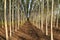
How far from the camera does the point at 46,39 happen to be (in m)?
13.7

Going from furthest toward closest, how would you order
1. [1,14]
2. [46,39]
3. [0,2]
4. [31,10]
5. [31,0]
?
[31,10], [31,0], [1,14], [0,2], [46,39]

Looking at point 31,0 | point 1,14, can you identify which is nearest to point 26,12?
point 31,0

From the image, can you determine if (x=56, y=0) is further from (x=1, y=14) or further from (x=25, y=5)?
(x=25, y=5)

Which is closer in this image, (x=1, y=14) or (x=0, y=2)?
(x=0, y=2)

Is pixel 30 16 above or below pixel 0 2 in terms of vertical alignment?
below

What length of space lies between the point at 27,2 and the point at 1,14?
10.8 m

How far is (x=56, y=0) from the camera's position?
84.5 ft

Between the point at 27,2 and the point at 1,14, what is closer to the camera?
the point at 1,14

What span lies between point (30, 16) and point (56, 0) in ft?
60.3

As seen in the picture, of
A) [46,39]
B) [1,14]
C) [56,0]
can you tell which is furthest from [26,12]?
[46,39]

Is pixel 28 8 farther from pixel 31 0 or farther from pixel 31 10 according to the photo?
pixel 31 0

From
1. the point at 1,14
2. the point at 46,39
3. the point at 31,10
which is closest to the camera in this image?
the point at 46,39

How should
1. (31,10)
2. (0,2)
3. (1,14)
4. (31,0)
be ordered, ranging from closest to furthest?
(0,2), (1,14), (31,0), (31,10)

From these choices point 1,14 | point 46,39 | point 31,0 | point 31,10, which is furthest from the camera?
point 31,10
